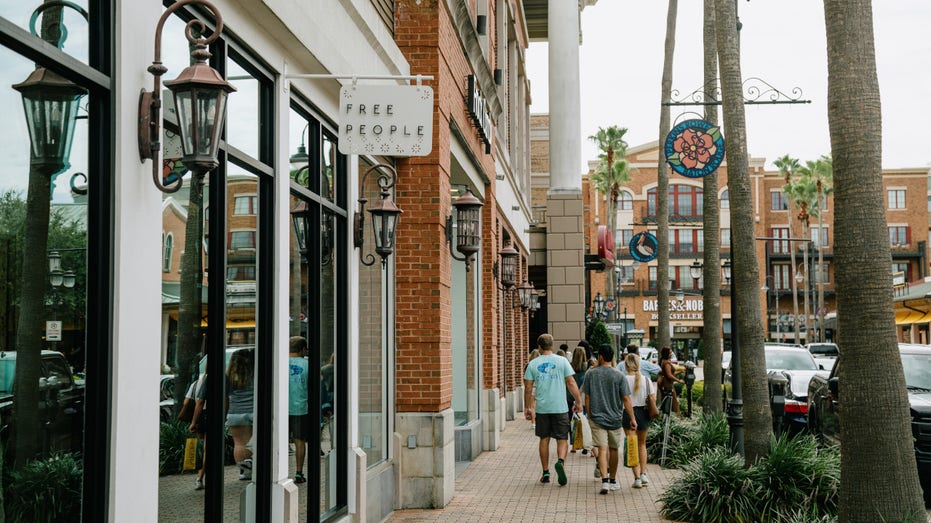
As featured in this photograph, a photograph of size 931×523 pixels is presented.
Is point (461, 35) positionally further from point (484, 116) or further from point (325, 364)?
point (325, 364)

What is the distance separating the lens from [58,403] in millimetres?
4441

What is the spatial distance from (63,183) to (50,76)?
45 cm

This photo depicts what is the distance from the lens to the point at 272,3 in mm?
6883

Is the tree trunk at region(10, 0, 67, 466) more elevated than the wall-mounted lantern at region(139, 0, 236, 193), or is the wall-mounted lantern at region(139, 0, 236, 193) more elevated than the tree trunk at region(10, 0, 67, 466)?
the wall-mounted lantern at region(139, 0, 236, 193)

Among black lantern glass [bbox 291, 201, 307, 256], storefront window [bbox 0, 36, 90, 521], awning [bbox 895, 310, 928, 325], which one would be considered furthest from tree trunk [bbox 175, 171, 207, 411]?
awning [bbox 895, 310, 928, 325]

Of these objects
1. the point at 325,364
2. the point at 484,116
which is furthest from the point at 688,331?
the point at 325,364

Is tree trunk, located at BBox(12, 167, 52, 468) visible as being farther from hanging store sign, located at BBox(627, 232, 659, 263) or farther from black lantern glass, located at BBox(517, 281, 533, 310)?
hanging store sign, located at BBox(627, 232, 659, 263)

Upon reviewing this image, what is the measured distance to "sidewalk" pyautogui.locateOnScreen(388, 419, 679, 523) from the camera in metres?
11.8

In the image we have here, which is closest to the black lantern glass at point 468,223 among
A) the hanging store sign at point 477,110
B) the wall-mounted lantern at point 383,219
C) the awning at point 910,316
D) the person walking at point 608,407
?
the person walking at point 608,407

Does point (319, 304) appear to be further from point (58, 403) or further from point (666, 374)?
point (666, 374)

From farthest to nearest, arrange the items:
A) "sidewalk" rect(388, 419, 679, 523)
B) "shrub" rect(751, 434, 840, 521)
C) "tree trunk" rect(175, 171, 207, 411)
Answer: "sidewalk" rect(388, 419, 679, 523) < "shrub" rect(751, 434, 840, 521) < "tree trunk" rect(175, 171, 207, 411)

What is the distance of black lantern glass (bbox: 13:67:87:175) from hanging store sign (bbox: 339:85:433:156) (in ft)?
12.7

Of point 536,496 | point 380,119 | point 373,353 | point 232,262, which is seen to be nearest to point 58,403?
point 232,262

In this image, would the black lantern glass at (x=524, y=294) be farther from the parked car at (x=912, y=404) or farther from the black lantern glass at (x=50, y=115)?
the black lantern glass at (x=50, y=115)
